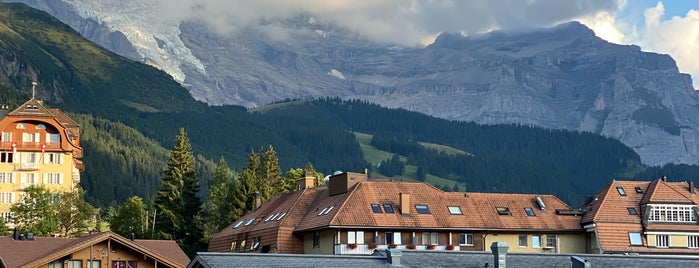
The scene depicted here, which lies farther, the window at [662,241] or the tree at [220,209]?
the tree at [220,209]

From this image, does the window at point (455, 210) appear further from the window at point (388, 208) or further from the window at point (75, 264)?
the window at point (75, 264)

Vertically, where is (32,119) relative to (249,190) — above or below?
above

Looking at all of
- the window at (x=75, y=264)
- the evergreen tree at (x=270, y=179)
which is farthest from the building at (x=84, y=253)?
the evergreen tree at (x=270, y=179)

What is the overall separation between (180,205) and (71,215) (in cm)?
1733

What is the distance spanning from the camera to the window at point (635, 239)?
415ft

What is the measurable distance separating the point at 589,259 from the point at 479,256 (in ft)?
17.9

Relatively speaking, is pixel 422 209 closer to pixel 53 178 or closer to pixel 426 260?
pixel 426 260

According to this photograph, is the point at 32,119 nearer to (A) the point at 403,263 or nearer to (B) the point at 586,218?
(B) the point at 586,218

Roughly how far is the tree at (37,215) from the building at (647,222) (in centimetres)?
5286

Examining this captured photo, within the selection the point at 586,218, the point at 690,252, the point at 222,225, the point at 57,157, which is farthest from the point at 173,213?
the point at 690,252

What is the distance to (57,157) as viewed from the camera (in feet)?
595

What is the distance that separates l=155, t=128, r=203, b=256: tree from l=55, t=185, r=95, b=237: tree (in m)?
9.64

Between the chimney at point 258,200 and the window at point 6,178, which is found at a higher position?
the window at point 6,178

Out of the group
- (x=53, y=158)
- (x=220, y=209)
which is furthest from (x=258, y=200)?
(x=53, y=158)
